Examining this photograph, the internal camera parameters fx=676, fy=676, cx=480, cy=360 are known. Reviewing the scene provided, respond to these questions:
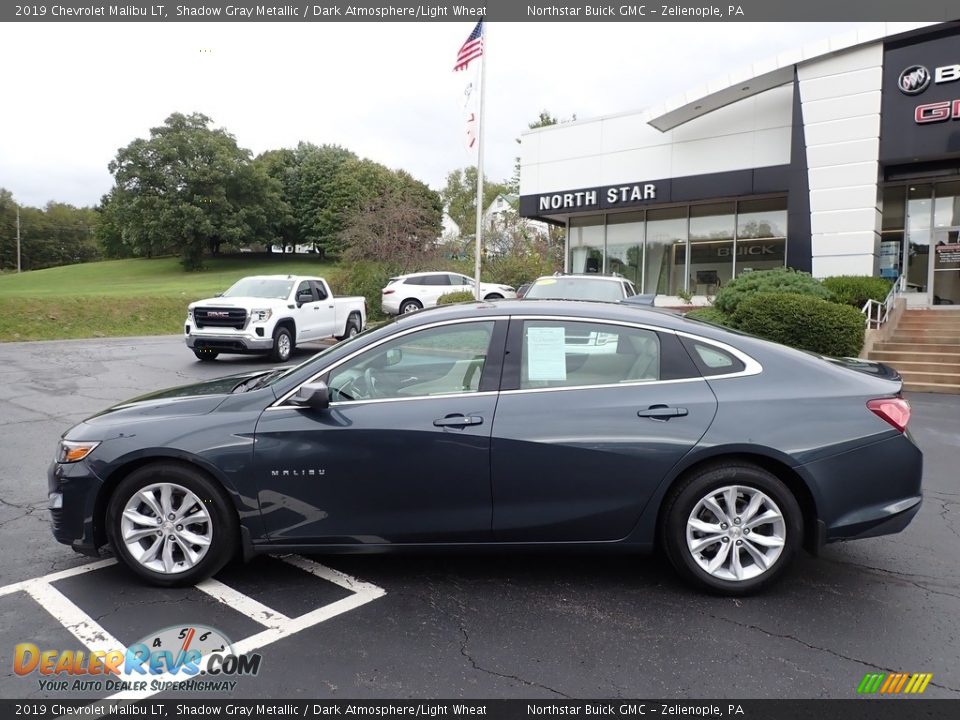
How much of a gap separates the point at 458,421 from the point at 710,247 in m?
20.0

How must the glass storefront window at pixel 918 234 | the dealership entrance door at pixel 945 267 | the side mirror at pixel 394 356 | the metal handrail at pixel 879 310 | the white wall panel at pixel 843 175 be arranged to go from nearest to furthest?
the side mirror at pixel 394 356
the metal handrail at pixel 879 310
the white wall panel at pixel 843 175
the dealership entrance door at pixel 945 267
the glass storefront window at pixel 918 234

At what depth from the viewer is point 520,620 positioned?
3361 mm

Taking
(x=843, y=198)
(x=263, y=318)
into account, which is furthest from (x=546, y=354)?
(x=843, y=198)

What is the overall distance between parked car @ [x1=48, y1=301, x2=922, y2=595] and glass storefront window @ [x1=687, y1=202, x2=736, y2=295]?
61.7 ft

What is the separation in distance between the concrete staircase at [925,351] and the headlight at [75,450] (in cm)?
1293

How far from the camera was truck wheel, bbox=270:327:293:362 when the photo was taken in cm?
1401

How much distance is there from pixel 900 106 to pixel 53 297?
1159 inches

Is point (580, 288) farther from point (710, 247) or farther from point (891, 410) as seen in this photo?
point (710, 247)

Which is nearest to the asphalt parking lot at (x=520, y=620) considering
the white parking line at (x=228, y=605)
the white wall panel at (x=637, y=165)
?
the white parking line at (x=228, y=605)

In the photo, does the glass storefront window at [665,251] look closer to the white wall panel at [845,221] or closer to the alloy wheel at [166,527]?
the white wall panel at [845,221]

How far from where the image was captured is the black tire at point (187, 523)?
360 centimetres

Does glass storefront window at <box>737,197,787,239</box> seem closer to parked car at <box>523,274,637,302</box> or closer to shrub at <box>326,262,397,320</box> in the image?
parked car at <box>523,274,637,302</box>

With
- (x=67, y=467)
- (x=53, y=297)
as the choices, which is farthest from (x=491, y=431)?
(x=53, y=297)

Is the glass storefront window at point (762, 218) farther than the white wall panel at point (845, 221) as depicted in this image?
Yes
